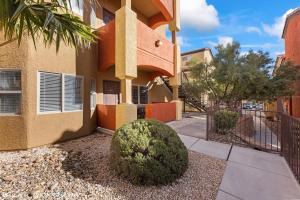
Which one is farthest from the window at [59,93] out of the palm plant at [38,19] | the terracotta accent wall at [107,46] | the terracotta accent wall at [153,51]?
the terracotta accent wall at [153,51]

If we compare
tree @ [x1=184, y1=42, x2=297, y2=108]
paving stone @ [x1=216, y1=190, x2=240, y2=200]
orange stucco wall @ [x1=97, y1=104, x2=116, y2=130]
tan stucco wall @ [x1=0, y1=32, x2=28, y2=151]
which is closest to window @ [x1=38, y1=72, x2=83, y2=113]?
tan stucco wall @ [x1=0, y1=32, x2=28, y2=151]

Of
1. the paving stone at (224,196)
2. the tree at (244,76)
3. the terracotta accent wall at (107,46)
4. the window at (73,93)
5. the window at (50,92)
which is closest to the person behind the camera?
the paving stone at (224,196)

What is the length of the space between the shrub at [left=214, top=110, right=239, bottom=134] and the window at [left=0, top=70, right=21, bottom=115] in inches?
318

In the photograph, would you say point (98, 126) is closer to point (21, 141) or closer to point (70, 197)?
point (21, 141)

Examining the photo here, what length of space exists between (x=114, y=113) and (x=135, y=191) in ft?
15.2

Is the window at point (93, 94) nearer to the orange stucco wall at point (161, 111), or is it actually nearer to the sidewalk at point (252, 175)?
the orange stucco wall at point (161, 111)

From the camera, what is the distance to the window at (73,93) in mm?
7324

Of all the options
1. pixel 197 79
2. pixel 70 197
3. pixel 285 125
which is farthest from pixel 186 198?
pixel 197 79

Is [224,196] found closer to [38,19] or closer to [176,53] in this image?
[38,19]

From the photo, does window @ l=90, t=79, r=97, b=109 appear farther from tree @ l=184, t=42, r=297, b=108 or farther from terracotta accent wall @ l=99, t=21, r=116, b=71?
tree @ l=184, t=42, r=297, b=108

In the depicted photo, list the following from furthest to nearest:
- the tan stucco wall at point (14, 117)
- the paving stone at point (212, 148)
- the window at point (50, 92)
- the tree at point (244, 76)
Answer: the tree at point (244, 76)
the window at point (50, 92)
the tan stucco wall at point (14, 117)
the paving stone at point (212, 148)

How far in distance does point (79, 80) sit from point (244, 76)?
9036 mm

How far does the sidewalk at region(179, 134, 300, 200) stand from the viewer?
362cm

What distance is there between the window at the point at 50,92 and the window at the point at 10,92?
2.24 feet
